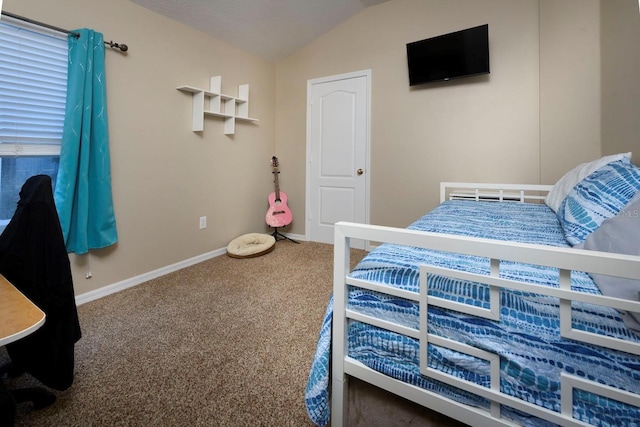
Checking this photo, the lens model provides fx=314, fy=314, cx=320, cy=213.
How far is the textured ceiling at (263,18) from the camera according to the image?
265cm

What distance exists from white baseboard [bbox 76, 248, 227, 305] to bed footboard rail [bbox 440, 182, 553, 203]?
7.69ft

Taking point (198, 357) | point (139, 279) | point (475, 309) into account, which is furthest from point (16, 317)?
point (139, 279)

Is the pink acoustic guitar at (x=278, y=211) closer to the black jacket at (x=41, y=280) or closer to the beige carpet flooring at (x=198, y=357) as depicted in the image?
the beige carpet flooring at (x=198, y=357)

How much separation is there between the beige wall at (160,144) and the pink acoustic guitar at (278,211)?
0.33 metres

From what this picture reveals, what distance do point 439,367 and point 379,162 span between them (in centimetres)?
272

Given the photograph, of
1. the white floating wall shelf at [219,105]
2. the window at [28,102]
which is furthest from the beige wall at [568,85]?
the window at [28,102]

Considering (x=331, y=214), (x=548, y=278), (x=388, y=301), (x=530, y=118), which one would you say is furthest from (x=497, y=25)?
(x=388, y=301)

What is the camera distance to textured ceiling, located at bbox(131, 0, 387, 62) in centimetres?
265

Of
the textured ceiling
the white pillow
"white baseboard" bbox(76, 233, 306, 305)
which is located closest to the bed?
the white pillow

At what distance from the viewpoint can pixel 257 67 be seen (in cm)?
364

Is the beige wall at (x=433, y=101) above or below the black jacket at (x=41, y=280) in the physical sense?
above

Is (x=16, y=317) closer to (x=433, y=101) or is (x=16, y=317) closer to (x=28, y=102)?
(x=28, y=102)

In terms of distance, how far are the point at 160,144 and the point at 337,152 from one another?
1838 mm

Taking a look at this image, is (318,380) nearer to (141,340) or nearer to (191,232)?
(141,340)
